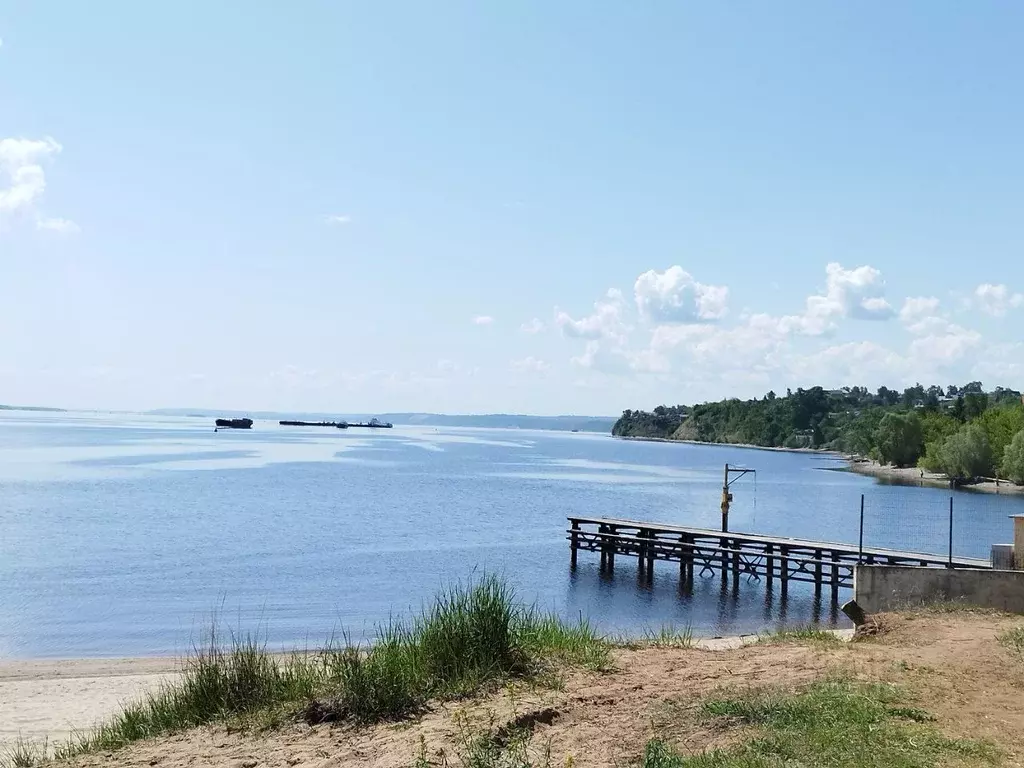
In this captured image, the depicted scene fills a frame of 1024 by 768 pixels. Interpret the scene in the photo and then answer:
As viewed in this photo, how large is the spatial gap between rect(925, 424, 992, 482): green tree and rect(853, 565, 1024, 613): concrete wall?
301ft

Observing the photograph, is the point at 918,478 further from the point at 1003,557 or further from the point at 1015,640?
the point at 1015,640

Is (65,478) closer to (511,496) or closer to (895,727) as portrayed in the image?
(511,496)

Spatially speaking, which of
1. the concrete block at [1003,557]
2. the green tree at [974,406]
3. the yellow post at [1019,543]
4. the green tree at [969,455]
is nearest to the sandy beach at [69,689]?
the yellow post at [1019,543]

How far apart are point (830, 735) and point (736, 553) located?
1130 inches

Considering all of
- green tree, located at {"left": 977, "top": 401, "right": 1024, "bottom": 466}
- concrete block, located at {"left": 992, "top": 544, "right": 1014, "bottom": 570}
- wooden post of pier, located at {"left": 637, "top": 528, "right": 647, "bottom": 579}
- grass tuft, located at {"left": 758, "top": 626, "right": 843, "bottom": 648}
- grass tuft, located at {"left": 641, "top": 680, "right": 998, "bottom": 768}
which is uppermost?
green tree, located at {"left": 977, "top": 401, "right": 1024, "bottom": 466}

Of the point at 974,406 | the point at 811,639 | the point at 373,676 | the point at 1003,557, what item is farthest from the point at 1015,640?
the point at 974,406

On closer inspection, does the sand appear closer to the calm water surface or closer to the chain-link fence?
the calm water surface

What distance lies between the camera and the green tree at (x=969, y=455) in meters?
99.8

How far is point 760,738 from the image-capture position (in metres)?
6.86

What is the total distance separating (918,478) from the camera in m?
110

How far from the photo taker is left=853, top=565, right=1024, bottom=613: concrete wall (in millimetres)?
14875

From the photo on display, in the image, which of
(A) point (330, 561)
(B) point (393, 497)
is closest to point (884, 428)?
(B) point (393, 497)

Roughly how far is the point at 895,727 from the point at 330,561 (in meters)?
31.3

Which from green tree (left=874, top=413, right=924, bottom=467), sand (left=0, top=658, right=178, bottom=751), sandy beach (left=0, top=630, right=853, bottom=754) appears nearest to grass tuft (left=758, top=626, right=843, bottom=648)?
sandy beach (left=0, top=630, right=853, bottom=754)
